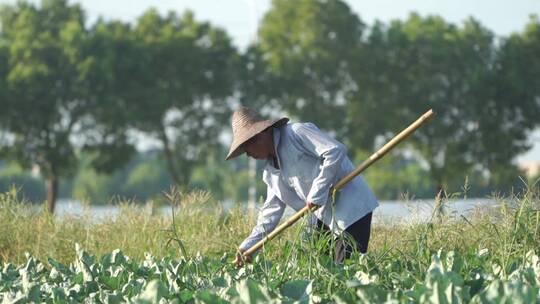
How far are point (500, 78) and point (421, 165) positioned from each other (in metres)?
3.79

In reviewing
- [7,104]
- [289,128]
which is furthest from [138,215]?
[7,104]

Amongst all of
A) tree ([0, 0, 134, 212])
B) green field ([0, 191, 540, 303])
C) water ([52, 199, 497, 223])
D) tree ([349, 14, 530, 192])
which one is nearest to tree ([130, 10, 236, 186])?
tree ([0, 0, 134, 212])

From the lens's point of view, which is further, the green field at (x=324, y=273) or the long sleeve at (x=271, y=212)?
the long sleeve at (x=271, y=212)

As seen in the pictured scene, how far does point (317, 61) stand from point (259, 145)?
25778 millimetres

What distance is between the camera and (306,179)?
229 inches

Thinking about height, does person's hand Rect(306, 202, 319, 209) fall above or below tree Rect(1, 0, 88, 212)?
below

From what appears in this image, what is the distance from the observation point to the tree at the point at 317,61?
102 ft

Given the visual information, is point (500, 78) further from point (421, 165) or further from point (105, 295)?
point (105, 295)

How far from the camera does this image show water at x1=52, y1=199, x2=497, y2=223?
5855 millimetres

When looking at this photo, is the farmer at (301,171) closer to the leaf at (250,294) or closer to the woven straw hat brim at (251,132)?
the woven straw hat brim at (251,132)

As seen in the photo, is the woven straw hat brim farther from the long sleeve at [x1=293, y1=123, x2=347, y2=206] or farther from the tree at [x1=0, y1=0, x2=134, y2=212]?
the tree at [x1=0, y1=0, x2=134, y2=212]

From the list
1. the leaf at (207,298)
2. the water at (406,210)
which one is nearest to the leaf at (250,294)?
the leaf at (207,298)

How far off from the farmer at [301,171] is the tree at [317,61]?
2503 cm

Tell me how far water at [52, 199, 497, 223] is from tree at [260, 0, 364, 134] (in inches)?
863
